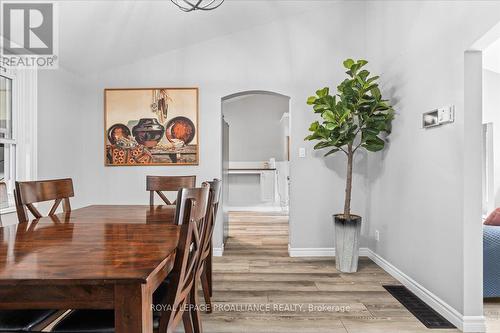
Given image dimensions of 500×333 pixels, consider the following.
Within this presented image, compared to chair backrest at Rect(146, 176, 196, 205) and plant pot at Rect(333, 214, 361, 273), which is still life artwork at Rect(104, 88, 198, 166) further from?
plant pot at Rect(333, 214, 361, 273)

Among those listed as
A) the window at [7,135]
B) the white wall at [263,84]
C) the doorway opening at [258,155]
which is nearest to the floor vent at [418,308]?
the white wall at [263,84]

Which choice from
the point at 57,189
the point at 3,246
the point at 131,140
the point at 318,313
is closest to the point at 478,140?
the point at 318,313

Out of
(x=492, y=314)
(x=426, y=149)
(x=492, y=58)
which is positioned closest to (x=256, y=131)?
(x=492, y=58)

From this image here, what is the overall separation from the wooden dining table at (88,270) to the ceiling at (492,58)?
4.05m

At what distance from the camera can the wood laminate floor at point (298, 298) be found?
2006 mm

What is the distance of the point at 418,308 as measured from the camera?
2258mm

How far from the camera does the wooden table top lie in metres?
0.85

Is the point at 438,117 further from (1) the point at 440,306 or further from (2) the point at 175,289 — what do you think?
(2) the point at 175,289

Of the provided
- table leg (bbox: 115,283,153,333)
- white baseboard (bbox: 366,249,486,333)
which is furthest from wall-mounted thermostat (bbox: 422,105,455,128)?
table leg (bbox: 115,283,153,333)

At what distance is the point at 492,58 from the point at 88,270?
4.91m

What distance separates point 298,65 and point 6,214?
3370mm

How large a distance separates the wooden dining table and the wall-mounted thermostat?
2012 millimetres

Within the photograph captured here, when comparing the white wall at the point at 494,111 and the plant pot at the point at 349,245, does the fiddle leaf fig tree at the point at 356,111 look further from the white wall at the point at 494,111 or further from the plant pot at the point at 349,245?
the white wall at the point at 494,111

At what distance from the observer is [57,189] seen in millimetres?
2027
